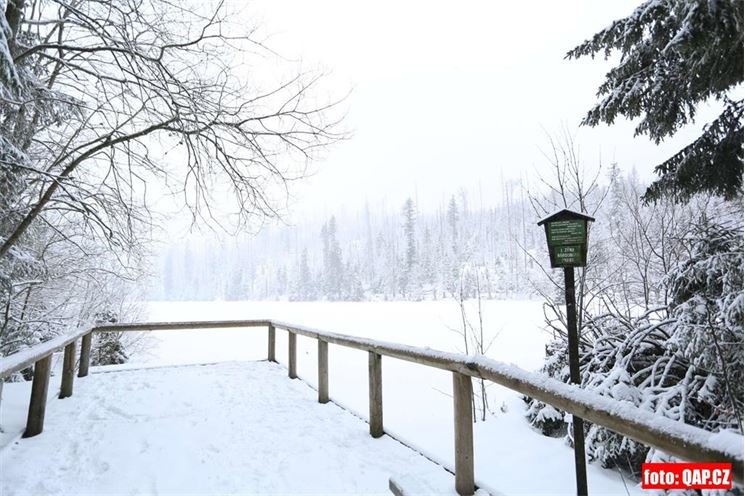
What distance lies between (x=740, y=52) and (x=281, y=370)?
22.1 feet

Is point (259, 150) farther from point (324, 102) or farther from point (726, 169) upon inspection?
point (726, 169)

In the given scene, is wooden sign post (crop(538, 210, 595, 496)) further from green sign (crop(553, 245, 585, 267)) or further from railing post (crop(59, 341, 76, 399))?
railing post (crop(59, 341, 76, 399))

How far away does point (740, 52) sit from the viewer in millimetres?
2383

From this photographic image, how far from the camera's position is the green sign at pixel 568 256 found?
117 inches

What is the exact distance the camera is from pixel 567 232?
302 centimetres

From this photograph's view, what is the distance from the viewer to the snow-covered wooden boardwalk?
2.88 meters

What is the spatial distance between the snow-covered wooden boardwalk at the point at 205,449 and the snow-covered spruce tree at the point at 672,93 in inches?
115

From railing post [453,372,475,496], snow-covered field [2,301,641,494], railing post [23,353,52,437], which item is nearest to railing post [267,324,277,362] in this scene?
snow-covered field [2,301,641,494]

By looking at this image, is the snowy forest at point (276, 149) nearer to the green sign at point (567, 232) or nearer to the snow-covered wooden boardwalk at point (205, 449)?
the green sign at point (567, 232)

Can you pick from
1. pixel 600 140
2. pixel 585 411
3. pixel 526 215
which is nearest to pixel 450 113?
pixel 526 215

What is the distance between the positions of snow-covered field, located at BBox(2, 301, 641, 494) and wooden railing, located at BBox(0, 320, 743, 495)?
38 centimetres

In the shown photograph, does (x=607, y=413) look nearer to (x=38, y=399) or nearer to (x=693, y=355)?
(x=693, y=355)

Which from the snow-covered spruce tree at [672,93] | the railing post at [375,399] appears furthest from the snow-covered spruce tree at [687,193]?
the railing post at [375,399]

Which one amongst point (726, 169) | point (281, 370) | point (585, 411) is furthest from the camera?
point (281, 370)
